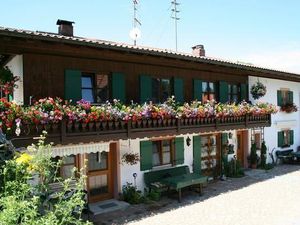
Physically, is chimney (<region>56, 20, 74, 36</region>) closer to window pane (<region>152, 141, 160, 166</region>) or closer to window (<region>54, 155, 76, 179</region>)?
window (<region>54, 155, 76, 179</region>)

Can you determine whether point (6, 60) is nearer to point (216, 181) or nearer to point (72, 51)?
point (72, 51)

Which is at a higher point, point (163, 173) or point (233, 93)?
point (233, 93)

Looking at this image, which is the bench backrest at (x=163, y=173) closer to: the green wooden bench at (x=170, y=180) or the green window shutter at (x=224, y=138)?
the green wooden bench at (x=170, y=180)

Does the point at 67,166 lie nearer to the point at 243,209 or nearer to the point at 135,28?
the point at 243,209

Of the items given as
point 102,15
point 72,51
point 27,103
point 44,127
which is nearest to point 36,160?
point 44,127

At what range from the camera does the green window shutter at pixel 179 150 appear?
15.0m

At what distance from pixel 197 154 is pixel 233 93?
4807 millimetres

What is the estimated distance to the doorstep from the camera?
11.6 m

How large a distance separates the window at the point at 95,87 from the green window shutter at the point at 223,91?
7135 millimetres

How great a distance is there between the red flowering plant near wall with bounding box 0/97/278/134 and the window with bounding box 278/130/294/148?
7889 mm

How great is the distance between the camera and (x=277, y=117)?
858 inches

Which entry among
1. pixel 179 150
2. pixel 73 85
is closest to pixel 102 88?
pixel 73 85

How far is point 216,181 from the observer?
1644 centimetres

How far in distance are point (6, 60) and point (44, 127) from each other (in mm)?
3870
